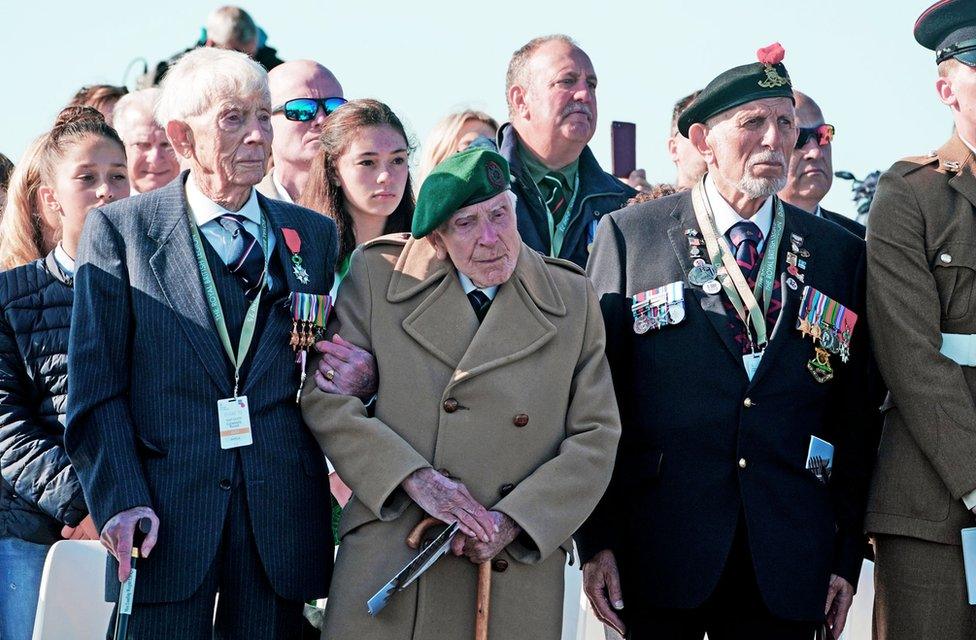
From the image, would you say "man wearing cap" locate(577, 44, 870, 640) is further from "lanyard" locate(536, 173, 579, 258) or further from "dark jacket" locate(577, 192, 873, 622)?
"lanyard" locate(536, 173, 579, 258)

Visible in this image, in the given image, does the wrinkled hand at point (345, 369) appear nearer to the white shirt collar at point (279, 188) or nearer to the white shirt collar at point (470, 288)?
the white shirt collar at point (470, 288)

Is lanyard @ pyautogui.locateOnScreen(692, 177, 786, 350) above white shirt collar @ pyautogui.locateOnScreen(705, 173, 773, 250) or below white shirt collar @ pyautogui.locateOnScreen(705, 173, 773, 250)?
below

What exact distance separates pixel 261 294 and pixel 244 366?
0.81 ft

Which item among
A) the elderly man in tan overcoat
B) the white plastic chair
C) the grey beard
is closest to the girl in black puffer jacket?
the white plastic chair

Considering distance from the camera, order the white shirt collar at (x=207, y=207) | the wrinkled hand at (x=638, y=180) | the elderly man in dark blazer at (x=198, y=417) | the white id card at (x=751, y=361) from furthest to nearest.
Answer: the wrinkled hand at (x=638, y=180) → the white id card at (x=751, y=361) → the white shirt collar at (x=207, y=207) → the elderly man in dark blazer at (x=198, y=417)

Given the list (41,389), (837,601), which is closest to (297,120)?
(41,389)

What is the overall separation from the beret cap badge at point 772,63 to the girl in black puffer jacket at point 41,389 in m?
2.57

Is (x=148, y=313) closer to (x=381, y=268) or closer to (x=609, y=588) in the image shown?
(x=381, y=268)

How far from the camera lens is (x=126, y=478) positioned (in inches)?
168

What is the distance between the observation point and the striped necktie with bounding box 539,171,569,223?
6672mm

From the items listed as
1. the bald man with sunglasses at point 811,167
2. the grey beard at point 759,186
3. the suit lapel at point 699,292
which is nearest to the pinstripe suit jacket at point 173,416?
the suit lapel at point 699,292

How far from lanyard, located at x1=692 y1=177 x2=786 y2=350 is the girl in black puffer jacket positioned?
2.36 m

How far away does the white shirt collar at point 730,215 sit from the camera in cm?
503

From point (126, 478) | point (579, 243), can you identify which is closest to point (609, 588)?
point (126, 478)
